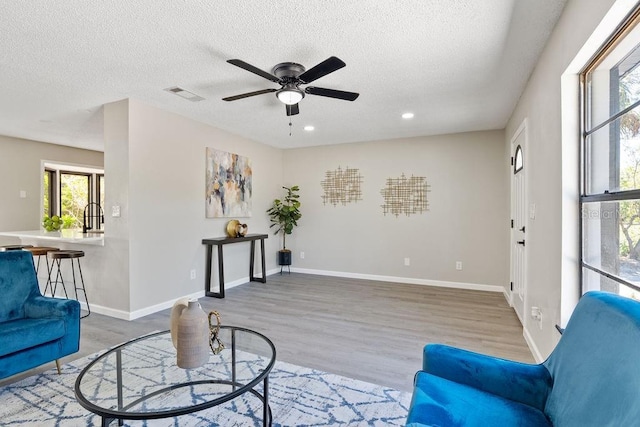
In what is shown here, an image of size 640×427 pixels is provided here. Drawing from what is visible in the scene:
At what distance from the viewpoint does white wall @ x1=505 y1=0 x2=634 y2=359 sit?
1875mm

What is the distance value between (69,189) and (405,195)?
6891 millimetres

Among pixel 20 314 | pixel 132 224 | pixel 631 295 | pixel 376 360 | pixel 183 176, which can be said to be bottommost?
pixel 376 360

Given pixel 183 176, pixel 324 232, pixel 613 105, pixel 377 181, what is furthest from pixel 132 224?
pixel 613 105

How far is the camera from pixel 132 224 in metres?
3.58

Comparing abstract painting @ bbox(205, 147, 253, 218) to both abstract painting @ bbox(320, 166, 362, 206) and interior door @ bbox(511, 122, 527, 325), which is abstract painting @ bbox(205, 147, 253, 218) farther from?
interior door @ bbox(511, 122, 527, 325)

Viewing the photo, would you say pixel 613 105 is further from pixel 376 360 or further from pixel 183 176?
pixel 183 176

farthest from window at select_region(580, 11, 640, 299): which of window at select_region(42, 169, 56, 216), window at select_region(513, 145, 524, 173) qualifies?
window at select_region(42, 169, 56, 216)

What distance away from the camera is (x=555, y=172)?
2152mm

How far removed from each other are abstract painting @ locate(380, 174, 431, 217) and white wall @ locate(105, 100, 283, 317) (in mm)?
2769

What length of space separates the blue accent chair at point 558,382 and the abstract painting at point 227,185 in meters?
3.90

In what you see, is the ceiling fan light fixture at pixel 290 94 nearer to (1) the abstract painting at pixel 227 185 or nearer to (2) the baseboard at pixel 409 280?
(1) the abstract painting at pixel 227 185

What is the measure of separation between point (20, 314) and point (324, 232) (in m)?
4.41

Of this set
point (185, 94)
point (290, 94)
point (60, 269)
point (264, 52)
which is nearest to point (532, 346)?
point (290, 94)

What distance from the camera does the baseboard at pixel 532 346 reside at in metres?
2.50
